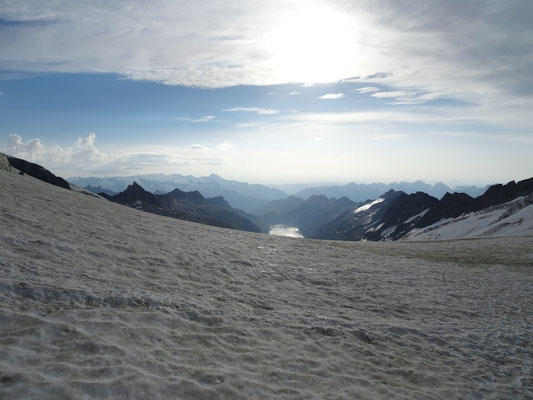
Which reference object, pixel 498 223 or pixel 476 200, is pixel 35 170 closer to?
pixel 498 223

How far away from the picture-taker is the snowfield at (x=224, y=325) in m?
7.57

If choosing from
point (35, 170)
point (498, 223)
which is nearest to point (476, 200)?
point (498, 223)

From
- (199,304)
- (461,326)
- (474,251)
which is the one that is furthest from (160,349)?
(474,251)

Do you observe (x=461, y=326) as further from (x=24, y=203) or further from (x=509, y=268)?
(x=24, y=203)

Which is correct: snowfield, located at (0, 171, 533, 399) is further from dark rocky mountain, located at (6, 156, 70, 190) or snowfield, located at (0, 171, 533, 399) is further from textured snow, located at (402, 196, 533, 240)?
dark rocky mountain, located at (6, 156, 70, 190)

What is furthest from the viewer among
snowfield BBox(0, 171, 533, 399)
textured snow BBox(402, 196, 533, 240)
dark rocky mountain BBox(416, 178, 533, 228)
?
dark rocky mountain BBox(416, 178, 533, 228)

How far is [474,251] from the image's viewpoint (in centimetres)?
3309

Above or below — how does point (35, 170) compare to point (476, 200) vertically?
above

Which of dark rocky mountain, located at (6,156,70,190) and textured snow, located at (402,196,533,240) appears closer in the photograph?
textured snow, located at (402,196,533,240)

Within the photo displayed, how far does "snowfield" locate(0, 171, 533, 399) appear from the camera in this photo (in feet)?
24.8

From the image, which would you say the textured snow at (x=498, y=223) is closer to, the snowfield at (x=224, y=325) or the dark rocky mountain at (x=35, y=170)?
the snowfield at (x=224, y=325)

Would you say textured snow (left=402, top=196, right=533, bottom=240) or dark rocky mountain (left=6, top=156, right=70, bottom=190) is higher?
dark rocky mountain (left=6, top=156, right=70, bottom=190)

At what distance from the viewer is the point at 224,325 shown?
34.9ft

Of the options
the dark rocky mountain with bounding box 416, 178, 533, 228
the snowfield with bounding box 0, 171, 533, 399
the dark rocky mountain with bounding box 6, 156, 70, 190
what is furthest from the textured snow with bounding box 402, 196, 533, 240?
the dark rocky mountain with bounding box 6, 156, 70, 190
